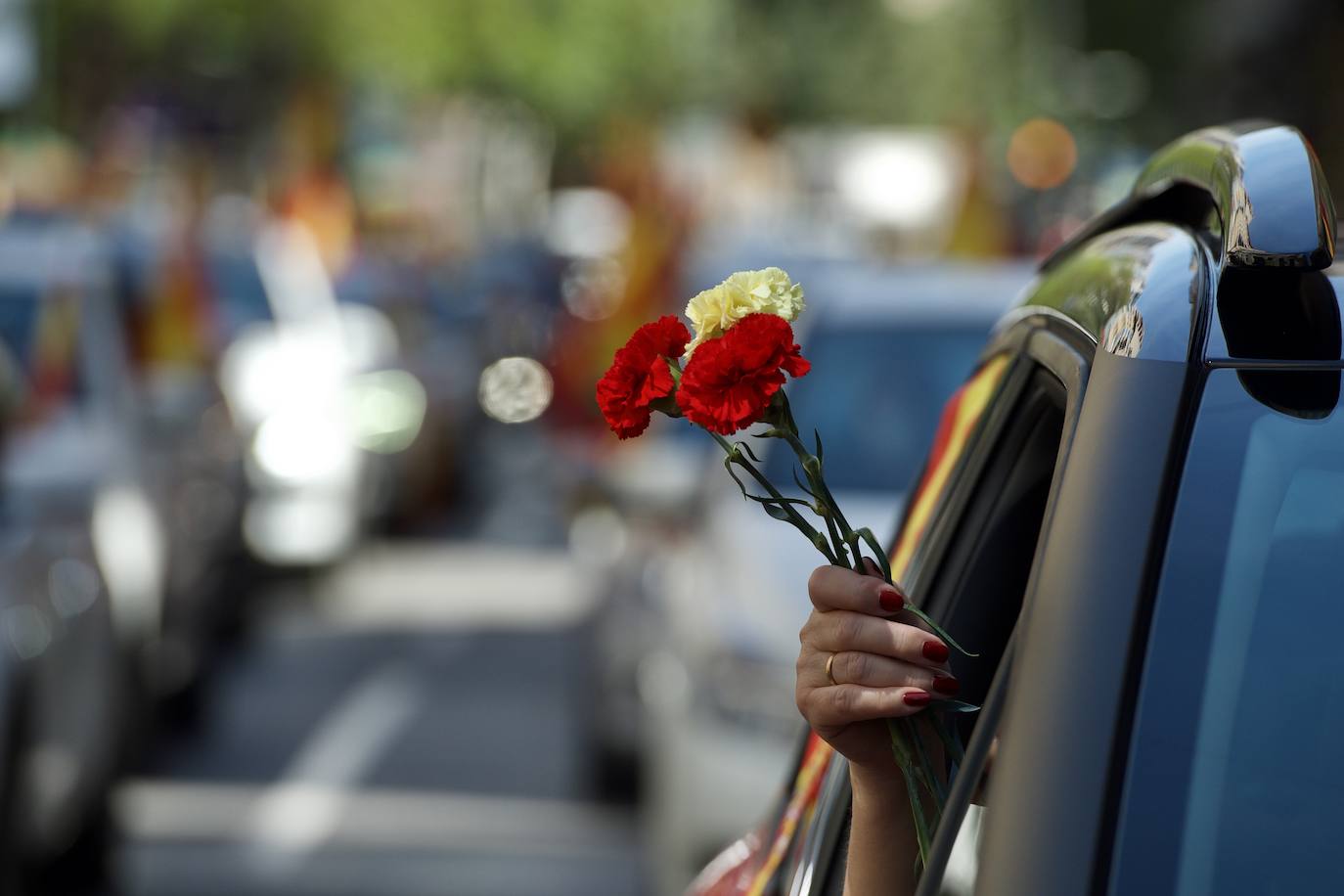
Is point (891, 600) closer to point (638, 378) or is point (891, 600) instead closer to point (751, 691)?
point (638, 378)

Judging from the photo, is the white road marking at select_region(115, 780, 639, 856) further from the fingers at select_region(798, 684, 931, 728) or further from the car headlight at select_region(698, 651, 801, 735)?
the fingers at select_region(798, 684, 931, 728)

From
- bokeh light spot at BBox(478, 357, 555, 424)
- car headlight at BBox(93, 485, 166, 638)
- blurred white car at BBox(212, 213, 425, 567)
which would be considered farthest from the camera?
blurred white car at BBox(212, 213, 425, 567)

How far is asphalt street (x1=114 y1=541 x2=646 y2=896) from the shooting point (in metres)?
7.34

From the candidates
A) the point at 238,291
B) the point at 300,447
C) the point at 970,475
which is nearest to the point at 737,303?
the point at 970,475

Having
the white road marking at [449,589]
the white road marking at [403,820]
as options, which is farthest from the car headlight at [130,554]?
the white road marking at [449,589]

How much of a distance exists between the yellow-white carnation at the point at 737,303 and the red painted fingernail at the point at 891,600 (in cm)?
26

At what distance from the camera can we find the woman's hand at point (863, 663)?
1.80 meters

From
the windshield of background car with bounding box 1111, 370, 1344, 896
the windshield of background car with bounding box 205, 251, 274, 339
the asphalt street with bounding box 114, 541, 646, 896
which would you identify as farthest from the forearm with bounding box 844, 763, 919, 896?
the windshield of background car with bounding box 205, 251, 274, 339

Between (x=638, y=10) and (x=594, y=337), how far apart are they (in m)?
36.6

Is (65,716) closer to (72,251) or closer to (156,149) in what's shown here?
(72,251)

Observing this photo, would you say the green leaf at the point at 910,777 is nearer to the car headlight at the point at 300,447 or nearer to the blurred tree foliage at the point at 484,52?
the car headlight at the point at 300,447

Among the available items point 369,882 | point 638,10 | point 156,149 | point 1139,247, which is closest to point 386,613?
point 369,882

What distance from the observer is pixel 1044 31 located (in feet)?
160

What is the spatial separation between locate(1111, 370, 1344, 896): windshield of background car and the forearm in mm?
336
